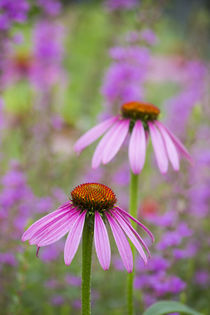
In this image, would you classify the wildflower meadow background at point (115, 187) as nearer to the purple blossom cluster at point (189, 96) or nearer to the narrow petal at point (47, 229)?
the purple blossom cluster at point (189, 96)

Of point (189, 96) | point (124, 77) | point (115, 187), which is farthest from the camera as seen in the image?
point (115, 187)

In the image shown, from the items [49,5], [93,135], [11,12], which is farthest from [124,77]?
A: [93,135]

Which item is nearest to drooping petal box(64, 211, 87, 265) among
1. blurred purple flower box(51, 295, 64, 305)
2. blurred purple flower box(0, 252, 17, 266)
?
blurred purple flower box(0, 252, 17, 266)

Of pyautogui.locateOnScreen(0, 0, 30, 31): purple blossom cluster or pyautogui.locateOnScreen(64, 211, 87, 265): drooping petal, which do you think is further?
pyautogui.locateOnScreen(0, 0, 30, 31): purple blossom cluster

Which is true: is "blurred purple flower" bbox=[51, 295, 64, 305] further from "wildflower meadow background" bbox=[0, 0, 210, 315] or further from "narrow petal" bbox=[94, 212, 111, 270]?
"narrow petal" bbox=[94, 212, 111, 270]

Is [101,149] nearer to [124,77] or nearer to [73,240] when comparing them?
[73,240]

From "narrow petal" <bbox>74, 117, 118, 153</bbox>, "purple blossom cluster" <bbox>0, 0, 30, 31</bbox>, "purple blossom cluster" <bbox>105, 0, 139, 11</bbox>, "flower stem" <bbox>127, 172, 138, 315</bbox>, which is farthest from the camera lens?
"purple blossom cluster" <bbox>105, 0, 139, 11</bbox>

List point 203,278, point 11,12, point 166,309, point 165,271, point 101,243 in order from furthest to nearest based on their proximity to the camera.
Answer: point 203,278
point 11,12
point 165,271
point 166,309
point 101,243
